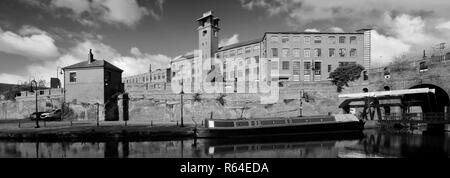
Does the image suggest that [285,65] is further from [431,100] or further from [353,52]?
[431,100]

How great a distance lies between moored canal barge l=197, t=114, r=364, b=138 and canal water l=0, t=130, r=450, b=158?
0.89m

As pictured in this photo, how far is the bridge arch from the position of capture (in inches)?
911

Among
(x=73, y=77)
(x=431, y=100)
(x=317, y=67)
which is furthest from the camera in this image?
(x=317, y=67)

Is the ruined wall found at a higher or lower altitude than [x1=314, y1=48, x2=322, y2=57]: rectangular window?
lower

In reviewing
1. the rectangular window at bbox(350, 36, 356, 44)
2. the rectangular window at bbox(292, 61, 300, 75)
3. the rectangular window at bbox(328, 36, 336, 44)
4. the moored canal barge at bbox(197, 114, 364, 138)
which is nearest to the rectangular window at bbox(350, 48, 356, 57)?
the rectangular window at bbox(350, 36, 356, 44)

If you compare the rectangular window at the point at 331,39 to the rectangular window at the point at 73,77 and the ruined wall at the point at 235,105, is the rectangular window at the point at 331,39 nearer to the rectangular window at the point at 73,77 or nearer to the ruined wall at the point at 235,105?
the ruined wall at the point at 235,105

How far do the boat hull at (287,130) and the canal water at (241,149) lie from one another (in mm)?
739

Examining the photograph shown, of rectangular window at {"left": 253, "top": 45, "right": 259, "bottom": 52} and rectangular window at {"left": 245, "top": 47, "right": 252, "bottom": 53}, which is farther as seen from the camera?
rectangular window at {"left": 245, "top": 47, "right": 252, "bottom": 53}

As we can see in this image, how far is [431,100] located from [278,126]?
16.0 m

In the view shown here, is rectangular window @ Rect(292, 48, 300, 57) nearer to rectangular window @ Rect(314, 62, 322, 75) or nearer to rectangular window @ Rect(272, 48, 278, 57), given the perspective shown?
rectangular window @ Rect(272, 48, 278, 57)

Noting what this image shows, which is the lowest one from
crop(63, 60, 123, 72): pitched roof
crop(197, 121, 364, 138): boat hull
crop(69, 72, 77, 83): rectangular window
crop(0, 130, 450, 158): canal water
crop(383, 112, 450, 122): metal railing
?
crop(0, 130, 450, 158): canal water

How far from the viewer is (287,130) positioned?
20.5m

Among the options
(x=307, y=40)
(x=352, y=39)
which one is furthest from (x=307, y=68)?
(x=352, y=39)
